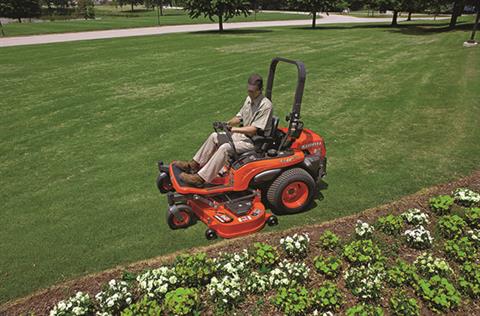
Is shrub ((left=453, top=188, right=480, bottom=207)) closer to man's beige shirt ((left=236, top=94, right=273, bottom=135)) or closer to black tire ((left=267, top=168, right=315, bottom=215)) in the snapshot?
black tire ((left=267, top=168, right=315, bottom=215))

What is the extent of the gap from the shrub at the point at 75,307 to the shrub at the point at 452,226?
4.85m

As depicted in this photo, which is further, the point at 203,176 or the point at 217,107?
the point at 217,107

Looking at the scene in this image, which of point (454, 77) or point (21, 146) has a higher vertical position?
point (454, 77)

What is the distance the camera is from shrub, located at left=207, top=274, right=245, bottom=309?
3.97 m

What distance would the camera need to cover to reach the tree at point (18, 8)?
59928 millimetres

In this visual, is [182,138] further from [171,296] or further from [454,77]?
[454,77]

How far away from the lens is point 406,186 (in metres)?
6.66

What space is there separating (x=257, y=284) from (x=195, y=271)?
0.77m

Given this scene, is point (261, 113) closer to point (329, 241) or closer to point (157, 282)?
point (329, 241)

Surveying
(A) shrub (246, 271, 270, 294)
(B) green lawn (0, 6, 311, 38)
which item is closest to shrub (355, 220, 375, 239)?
(A) shrub (246, 271, 270, 294)

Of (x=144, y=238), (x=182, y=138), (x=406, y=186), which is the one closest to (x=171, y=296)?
(x=144, y=238)

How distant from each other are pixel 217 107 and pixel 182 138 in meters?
2.69

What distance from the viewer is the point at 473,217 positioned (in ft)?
17.3

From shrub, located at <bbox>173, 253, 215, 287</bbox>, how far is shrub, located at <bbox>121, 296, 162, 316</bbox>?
48 centimetres
